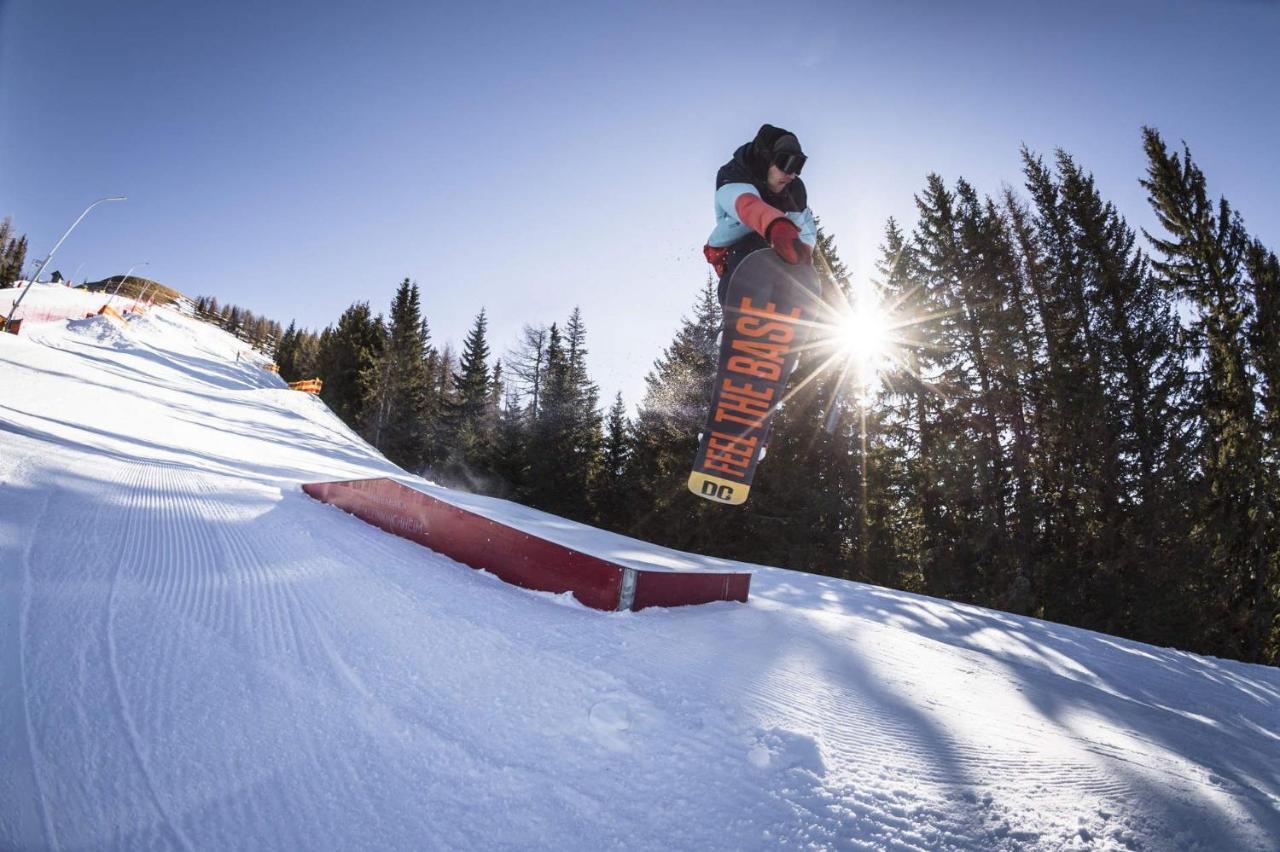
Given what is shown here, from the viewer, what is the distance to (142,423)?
8570mm

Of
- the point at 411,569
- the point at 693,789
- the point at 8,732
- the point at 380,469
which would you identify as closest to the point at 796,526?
the point at 380,469

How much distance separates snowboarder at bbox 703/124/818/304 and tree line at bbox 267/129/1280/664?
9.80 m

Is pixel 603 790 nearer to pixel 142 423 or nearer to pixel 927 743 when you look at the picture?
pixel 927 743

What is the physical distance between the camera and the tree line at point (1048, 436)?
10570mm

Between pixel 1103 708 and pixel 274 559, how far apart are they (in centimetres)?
518

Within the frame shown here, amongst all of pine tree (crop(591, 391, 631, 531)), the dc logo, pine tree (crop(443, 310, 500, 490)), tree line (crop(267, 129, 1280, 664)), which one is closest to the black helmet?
the dc logo

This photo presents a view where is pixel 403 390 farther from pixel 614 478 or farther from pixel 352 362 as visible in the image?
pixel 614 478

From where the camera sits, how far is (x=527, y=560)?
11.3 ft

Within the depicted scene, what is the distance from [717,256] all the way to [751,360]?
0.93m

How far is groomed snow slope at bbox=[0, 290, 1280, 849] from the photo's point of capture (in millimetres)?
1253

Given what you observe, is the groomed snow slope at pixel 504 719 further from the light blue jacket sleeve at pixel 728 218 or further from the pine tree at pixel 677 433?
the pine tree at pixel 677 433

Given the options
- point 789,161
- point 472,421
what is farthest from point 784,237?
point 472,421

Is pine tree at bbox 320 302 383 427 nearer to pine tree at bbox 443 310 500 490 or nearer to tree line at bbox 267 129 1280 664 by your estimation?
pine tree at bbox 443 310 500 490

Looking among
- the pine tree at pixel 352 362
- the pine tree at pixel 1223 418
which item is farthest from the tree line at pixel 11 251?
the pine tree at pixel 1223 418
